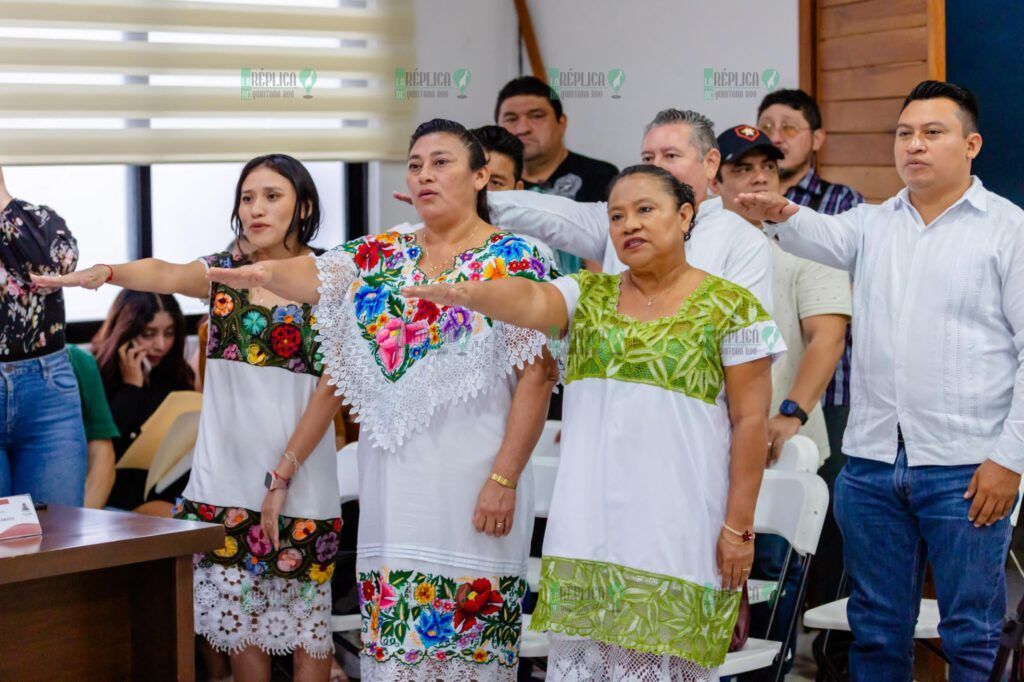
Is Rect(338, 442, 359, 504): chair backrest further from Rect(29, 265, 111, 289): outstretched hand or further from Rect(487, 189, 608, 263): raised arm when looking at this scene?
Rect(29, 265, 111, 289): outstretched hand

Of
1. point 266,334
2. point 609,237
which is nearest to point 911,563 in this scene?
point 609,237

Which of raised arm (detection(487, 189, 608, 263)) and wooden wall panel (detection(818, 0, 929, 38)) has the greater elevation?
wooden wall panel (detection(818, 0, 929, 38))

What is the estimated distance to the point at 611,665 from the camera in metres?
2.26

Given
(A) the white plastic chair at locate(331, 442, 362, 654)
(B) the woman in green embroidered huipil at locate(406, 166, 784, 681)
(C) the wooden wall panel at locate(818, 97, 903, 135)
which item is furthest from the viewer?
(C) the wooden wall panel at locate(818, 97, 903, 135)

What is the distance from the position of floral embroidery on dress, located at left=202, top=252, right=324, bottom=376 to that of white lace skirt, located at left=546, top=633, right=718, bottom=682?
0.90 m

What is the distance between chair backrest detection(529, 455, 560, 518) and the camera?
10.3ft

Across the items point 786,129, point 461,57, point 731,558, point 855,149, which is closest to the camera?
point 731,558

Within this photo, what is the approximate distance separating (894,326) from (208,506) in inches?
59.6

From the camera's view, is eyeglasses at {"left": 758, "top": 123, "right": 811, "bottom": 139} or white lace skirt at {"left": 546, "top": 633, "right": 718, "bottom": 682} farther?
eyeglasses at {"left": 758, "top": 123, "right": 811, "bottom": 139}

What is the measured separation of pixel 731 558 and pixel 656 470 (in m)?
0.20

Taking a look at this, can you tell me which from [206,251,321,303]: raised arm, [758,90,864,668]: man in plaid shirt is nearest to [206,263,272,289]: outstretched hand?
[206,251,321,303]: raised arm

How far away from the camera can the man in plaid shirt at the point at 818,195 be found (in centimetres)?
384

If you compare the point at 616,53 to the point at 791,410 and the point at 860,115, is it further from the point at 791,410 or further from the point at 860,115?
the point at 791,410

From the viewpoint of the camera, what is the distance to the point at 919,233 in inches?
101
